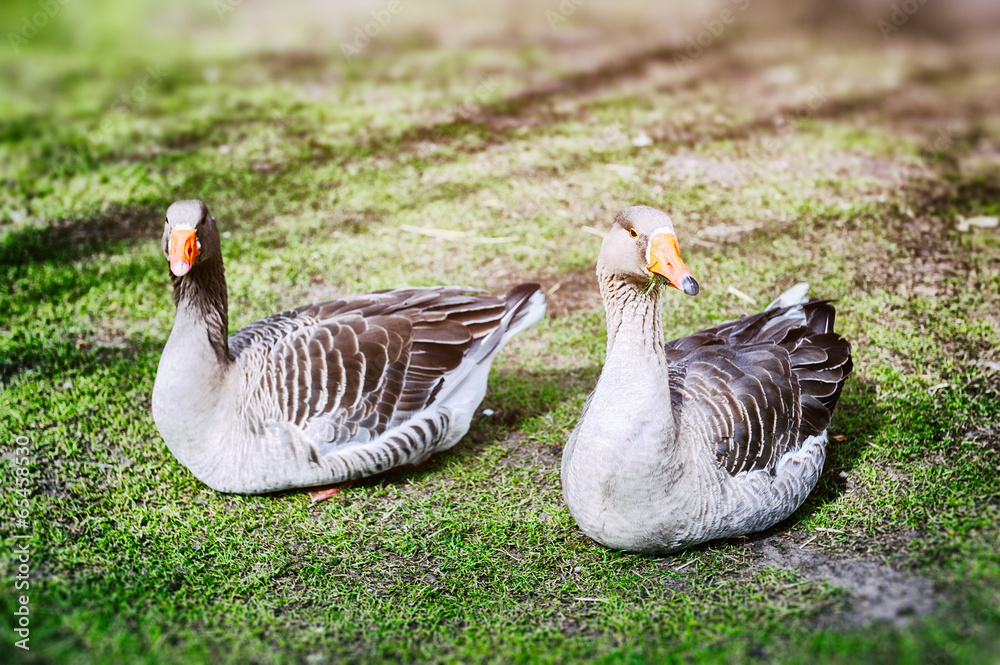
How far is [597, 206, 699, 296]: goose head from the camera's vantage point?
3176 mm

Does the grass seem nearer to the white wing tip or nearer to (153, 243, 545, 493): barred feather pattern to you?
(153, 243, 545, 493): barred feather pattern

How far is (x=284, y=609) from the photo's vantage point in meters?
3.45

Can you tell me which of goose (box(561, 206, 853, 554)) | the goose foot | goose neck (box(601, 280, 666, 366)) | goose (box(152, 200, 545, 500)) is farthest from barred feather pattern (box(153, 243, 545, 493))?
goose neck (box(601, 280, 666, 366))

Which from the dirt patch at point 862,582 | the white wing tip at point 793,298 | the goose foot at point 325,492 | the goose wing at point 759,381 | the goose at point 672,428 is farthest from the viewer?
the white wing tip at point 793,298

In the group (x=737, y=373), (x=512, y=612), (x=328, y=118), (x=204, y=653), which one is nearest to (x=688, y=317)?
(x=737, y=373)

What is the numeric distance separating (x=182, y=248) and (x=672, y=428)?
7.34ft

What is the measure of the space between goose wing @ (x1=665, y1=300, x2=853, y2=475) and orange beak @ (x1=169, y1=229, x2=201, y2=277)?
2188 millimetres

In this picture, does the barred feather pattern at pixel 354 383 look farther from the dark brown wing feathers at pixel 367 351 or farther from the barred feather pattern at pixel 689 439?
the barred feather pattern at pixel 689 439

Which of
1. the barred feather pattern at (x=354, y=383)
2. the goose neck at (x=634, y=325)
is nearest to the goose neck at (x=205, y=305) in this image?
the barred feather pattern at (x=354, y=383)

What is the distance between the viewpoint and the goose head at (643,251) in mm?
3176

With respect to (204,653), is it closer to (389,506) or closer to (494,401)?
(389,506)

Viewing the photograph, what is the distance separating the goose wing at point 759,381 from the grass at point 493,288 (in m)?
0.45

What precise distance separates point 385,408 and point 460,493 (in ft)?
1.86

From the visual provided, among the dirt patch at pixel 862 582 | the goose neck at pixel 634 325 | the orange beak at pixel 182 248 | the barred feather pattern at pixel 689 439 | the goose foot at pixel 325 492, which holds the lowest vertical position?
the dirt patch at pixel 862 582
